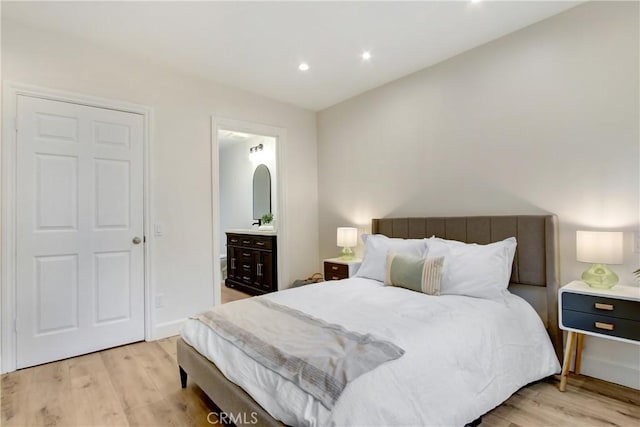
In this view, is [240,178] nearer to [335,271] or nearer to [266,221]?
[266,221]

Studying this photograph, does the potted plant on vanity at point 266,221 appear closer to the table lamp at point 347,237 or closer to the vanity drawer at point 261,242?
the vanity drawer at point 261,242

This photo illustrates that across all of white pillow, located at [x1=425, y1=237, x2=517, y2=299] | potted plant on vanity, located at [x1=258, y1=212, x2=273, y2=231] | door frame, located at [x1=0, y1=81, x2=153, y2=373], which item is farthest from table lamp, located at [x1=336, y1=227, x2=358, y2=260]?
door frame, located at [x1=0, y1=81, x2=153, y2=373]

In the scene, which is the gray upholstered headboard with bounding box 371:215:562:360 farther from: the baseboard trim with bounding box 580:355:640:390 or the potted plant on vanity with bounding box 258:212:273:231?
the potted plant on vanity with bounding box 258:212:273:231

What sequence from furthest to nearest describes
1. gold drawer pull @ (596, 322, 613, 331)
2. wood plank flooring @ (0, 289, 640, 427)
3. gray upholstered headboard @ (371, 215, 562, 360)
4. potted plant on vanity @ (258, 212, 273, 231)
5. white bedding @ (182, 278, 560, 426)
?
potted plant on vanity @ (258, 212, 273, 231) < gray upholstered headboard @ (371, 215, 562, 360) < gold drawer pull @ (596, 322, 613, 331) < wood plank flooring @ (0, 289, 640, 427) < white bedding @ (182, 278, 560, 426)

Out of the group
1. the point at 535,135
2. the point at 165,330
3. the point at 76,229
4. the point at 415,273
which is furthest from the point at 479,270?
the point at 76,229

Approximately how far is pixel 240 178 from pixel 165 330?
11.4ft

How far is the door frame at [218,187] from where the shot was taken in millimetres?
3648

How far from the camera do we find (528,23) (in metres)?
2.59

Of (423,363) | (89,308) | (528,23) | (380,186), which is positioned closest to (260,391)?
(423,363)

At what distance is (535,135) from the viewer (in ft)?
8.57

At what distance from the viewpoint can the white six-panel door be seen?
263cm

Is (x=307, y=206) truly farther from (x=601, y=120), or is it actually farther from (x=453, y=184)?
(x=601, y=120)

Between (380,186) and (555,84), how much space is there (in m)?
1.81

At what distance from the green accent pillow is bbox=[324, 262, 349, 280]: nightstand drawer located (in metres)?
0.96
